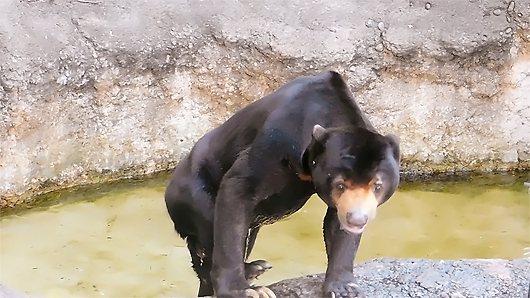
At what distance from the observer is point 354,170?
79.8 inches

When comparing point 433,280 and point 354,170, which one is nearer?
point 354,170

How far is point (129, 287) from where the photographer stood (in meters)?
3.96

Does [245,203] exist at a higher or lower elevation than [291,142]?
lower

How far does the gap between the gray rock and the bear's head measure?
533 millimetres

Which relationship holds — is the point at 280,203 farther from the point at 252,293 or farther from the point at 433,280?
the point at 433,280

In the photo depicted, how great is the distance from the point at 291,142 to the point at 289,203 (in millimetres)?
263

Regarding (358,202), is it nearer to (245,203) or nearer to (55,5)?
(245,203)

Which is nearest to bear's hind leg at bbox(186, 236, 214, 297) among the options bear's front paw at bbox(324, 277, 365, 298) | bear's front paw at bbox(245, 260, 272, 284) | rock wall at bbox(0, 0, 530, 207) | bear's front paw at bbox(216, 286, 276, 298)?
bear's front paw at bbox(245, 260, 272, 284)

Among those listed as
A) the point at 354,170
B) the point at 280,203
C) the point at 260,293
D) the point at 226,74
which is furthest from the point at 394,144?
the point at 226,74

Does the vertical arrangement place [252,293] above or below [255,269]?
above

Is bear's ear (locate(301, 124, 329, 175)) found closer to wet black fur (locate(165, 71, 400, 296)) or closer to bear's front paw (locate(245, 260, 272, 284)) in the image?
wet black fur (locate(165, 71, 400, 296))

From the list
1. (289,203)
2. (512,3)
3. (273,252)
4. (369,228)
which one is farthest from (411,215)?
(289,203)

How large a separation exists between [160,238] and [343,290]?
2.29m

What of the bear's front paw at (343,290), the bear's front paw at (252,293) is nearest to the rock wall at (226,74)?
the bear's front paw at (252,293)
